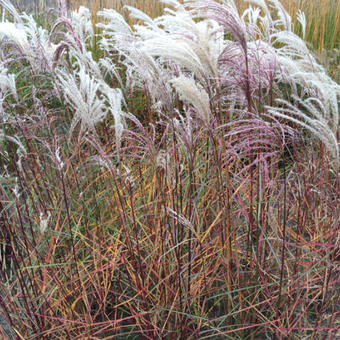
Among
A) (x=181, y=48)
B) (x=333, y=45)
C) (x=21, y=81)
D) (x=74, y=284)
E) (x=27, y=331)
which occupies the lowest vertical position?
(x=27, y=331)

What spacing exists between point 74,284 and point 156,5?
4594mm

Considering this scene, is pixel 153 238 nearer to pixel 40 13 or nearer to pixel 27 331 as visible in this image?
pixel 27 331

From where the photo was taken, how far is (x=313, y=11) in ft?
16.6

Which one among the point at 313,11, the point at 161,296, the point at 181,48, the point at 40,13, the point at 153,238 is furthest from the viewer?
the point at 40,13

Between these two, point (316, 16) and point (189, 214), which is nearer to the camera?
point (189, 214)

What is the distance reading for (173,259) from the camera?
193 centimetres

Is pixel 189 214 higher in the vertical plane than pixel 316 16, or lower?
lower

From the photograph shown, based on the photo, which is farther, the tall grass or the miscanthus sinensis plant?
the tall grass

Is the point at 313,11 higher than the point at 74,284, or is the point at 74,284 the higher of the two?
the point at 313,11

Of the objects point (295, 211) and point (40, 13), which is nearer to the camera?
point (295, 211)

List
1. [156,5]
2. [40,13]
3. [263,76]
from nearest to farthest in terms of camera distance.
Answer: [263,76] < [156,5] < [40,13]

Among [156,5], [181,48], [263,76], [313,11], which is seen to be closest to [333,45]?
[313,11]

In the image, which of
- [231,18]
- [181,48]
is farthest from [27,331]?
[231,18]

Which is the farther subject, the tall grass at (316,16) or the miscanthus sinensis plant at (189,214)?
the tall grass at (316,16)
